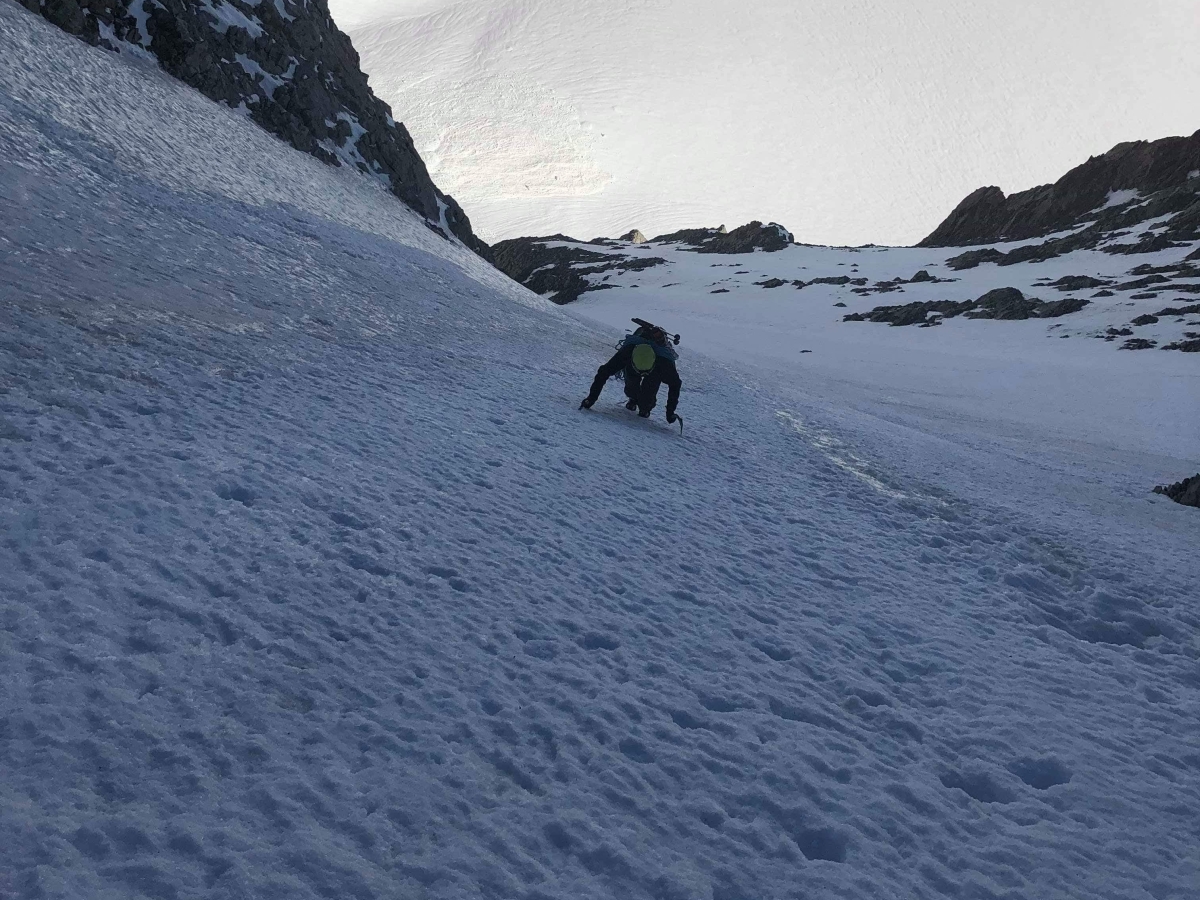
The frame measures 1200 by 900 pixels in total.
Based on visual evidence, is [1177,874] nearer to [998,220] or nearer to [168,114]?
[168,114]

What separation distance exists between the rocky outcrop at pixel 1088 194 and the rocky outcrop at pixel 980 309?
30362mm

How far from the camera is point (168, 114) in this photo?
16.7 m

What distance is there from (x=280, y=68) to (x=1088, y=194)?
246 ft

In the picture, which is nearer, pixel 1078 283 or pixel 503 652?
pixel 503 652

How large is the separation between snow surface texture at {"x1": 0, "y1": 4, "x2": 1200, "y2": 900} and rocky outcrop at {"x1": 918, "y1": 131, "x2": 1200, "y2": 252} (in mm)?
75984

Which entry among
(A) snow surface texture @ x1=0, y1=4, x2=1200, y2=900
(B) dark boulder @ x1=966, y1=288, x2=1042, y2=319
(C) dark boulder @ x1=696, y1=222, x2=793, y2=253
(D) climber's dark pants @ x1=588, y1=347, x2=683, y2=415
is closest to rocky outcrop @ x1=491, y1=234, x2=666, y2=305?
(C) dark boulder @ x1=696, y1=222, x2=793, y2=253

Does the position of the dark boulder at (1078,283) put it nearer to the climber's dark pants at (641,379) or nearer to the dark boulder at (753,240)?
the dark boulder at (753,240)

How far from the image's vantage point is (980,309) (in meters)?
44.7

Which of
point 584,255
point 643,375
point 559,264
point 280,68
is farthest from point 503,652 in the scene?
point 584,255

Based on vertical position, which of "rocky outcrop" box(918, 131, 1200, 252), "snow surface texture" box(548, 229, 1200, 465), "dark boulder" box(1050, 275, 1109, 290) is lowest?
"snow surface texture" box(548, 229, 1200, 465)

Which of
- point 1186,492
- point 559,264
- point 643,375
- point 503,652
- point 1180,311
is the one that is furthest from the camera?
point 559,264

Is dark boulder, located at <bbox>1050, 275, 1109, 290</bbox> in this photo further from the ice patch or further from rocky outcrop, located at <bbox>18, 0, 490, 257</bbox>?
the ice patch

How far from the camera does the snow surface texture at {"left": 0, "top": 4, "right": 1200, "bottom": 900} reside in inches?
92.7

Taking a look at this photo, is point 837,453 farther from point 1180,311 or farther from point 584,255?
point 584,255
